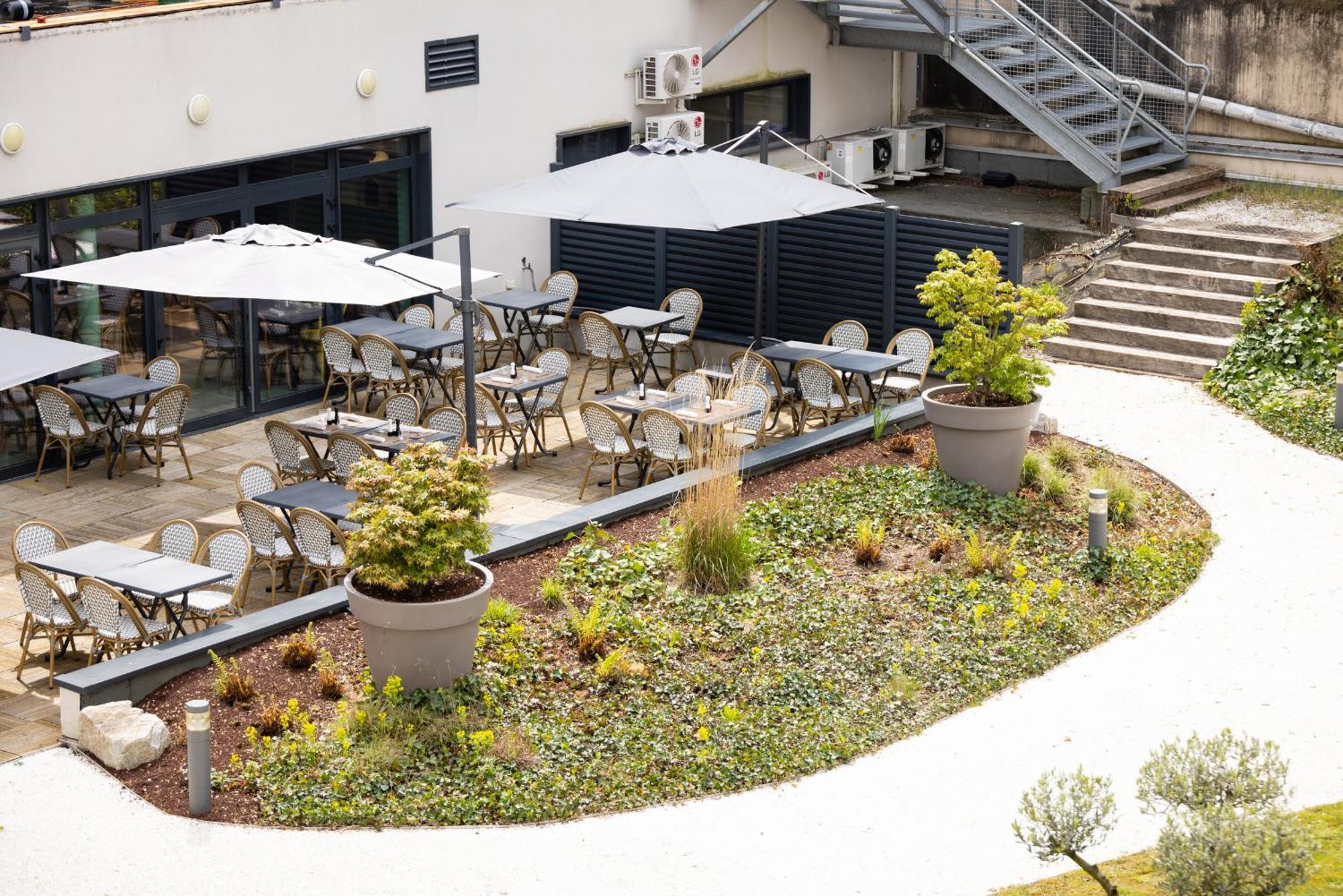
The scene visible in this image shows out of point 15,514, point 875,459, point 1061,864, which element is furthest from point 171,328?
point 1061,864

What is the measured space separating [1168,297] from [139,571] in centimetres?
1084

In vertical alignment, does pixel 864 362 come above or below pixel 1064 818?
above

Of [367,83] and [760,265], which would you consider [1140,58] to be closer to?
[760,265]

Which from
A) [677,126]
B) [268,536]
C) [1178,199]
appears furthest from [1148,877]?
[677,126]

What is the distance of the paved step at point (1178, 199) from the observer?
1881cm

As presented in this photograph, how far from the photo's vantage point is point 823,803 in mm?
9086

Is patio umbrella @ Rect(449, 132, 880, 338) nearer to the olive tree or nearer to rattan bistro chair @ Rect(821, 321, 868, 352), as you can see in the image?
rattan bistro chair @ Rect(821, 321, 868, 352)

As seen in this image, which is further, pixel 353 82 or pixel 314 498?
pixel 353 82

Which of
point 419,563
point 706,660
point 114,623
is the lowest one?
point 706,660

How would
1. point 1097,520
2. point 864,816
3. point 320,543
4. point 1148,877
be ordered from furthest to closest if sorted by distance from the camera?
point 1097,520, point 320,543, point 864,816, point 1148,877

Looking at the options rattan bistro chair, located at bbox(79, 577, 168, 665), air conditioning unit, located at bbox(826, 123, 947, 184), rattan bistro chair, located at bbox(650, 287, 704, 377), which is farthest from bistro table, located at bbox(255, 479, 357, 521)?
air conditioning unit, located at bbox(826, 123, 947, 184)

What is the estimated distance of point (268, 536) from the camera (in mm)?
11531

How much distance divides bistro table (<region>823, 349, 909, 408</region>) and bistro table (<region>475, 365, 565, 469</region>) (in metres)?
2.34

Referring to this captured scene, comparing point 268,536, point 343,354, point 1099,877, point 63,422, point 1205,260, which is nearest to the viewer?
point 1099,877
